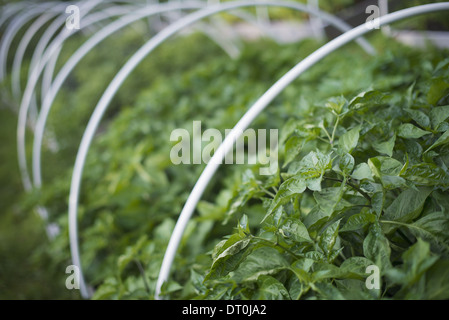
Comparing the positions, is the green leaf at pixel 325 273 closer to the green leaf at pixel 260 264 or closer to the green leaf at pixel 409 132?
the green leaf at pixel 260 264

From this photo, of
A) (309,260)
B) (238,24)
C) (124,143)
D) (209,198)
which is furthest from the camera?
(238,24)

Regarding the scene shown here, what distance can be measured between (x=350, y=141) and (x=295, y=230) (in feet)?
1.29

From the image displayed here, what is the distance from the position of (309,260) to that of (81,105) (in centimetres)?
489

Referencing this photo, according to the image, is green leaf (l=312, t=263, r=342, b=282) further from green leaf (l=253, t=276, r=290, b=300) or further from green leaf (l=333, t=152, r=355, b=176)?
green leaf (l=333, t=152, r=355, b=176)

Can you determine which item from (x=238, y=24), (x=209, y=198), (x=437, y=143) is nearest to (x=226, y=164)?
(x=209, y=198)

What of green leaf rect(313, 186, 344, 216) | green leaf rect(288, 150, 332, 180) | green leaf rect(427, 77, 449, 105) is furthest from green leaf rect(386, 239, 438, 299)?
green leaf rect(427, 77, 449, 105)

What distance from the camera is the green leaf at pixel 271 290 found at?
100cm

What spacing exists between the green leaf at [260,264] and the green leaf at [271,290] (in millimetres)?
22

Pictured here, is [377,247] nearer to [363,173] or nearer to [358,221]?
[358,221]

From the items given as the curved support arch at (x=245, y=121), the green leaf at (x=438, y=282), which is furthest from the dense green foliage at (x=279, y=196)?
the curved support arch at (x=245, y=121)

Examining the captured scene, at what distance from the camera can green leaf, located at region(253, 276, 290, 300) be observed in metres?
1.00

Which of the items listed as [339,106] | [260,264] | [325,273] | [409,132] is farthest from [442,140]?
[260,264]
